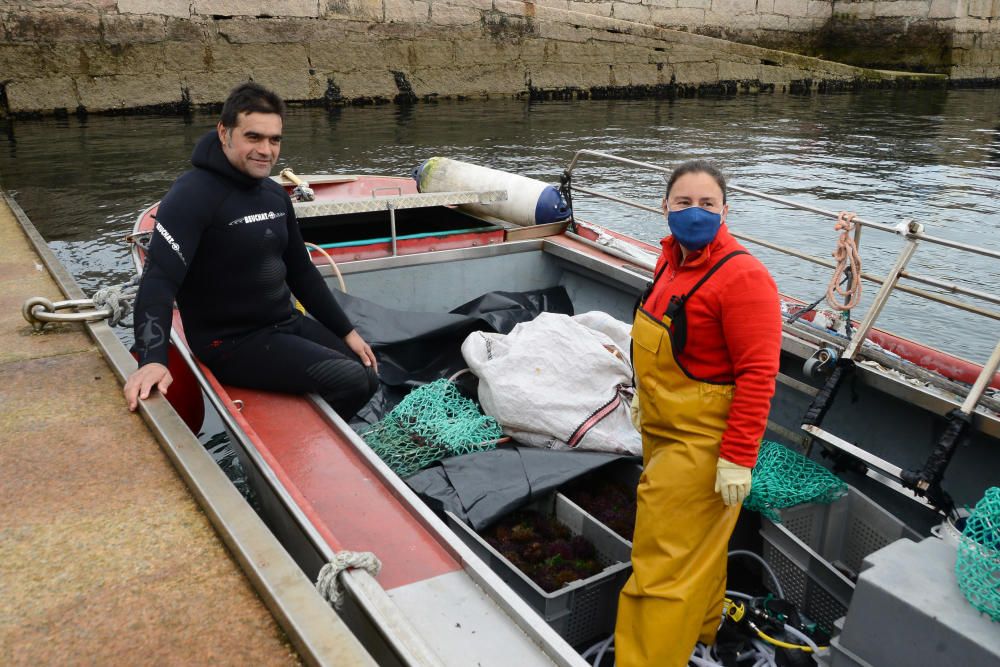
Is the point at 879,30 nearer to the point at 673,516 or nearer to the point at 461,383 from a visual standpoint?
the point at 461,383

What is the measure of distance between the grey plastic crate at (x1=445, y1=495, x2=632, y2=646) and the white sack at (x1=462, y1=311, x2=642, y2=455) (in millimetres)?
538

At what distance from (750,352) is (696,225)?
1.31 ft

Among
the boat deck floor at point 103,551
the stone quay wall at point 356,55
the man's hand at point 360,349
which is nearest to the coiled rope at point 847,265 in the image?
the man's hand at point 360,349

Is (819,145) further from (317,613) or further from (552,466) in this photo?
(317,613)

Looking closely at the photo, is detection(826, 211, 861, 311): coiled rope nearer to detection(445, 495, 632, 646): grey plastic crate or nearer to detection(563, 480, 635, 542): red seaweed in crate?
detection(563, 480, 635, 542): red seaweed in crate

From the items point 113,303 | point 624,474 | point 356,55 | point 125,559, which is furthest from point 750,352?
point 356,55

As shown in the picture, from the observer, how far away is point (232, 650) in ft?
5.98

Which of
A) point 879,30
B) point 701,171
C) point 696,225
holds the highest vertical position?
point 879,30

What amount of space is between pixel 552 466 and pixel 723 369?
3.63ft

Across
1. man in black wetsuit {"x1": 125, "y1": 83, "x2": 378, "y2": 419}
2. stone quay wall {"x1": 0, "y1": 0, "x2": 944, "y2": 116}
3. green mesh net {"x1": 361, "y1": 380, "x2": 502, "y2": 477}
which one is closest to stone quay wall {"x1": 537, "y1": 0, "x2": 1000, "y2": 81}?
stone quay wall {"x1": 0, "y1": 0, "x2": 944, "y2": 116}

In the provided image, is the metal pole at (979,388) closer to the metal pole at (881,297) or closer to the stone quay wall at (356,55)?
the metal pole at (881,297)

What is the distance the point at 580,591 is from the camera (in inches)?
103

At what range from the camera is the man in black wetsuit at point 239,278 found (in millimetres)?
2729

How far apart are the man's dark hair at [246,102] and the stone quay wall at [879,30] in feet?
71.2
